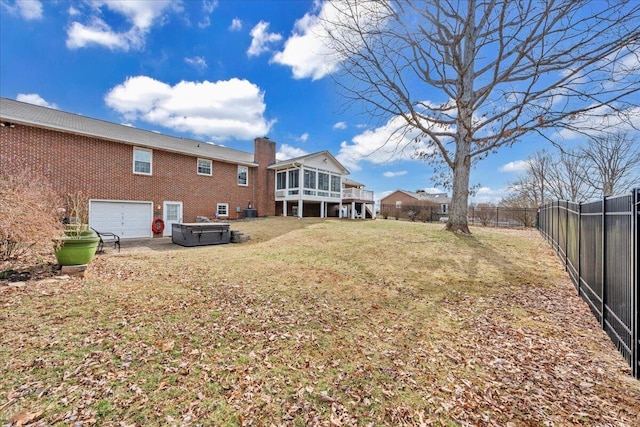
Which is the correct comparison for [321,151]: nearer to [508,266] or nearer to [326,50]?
[326,50]

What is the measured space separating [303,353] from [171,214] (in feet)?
48.7

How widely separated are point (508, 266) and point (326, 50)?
9.87 metres

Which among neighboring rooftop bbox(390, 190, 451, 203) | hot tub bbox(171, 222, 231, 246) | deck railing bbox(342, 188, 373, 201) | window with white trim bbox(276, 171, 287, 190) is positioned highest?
neighboring rooftop bbox(390, 190, 451, 203)

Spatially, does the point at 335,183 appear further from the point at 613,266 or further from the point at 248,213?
the point at 613,266

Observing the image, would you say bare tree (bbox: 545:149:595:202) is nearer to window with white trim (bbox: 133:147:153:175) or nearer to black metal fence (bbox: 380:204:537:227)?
black metal fence (bbox: 380:204:537:227)

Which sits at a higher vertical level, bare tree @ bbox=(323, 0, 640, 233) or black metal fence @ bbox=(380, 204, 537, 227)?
bare tree @ bbox=(323, 0, 640, 233)

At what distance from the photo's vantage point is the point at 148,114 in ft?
57.5

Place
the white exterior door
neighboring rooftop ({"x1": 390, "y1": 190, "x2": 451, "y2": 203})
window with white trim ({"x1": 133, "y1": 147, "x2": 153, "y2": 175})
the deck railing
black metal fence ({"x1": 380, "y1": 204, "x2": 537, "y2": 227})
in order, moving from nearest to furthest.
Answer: window with white trim ({"x1": 133, "y1": 147, "x2": 153, "y2": 175}) → the white exterior door → black metal fence ({"x1": 380, "y1": 204, "x2": 537, "y2": 227}) → the deck railing → neighboring rooftop ({"x1": 390, "y1": 190, "x2": 451, "y2": 203})

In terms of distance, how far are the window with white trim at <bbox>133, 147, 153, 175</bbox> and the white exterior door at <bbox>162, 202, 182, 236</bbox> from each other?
210 centimetres

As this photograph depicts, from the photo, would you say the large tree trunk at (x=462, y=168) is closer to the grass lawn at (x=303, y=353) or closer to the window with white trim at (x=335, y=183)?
the grass lawn at (x=303, y=353)

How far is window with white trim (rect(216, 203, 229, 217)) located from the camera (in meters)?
17.5

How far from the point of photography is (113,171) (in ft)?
43.1

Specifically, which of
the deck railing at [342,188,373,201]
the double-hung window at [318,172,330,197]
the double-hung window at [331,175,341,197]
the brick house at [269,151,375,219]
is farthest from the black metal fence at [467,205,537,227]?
the double-hung window at [318,172,330,197]

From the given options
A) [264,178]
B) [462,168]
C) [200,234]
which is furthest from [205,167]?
[462,168]
